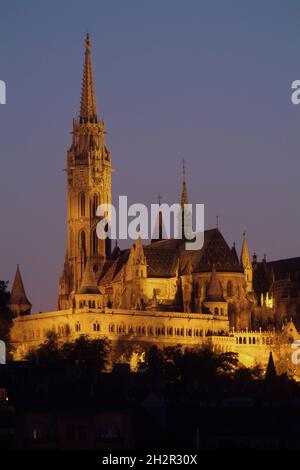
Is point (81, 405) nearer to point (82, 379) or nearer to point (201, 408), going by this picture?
point (201, 408)

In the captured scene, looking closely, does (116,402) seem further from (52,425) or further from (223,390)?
(223,390)

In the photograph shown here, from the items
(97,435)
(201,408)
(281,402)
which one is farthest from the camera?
(281,402)

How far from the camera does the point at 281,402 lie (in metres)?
146

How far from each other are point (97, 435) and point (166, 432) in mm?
4767

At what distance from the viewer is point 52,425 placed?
415 ft
